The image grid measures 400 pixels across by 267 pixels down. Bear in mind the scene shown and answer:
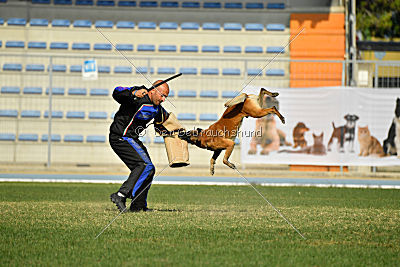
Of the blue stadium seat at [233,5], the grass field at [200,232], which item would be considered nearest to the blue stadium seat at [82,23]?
the blue stadium seat at [233,5]

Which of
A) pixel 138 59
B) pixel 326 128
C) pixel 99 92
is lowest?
pixel 326 128

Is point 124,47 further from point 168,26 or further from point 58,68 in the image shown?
point 58,68

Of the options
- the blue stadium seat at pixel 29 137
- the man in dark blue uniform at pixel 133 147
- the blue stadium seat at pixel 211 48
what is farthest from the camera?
the blue stadium seat at pixel 211 48

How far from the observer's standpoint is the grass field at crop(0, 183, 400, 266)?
A: 20.8ft

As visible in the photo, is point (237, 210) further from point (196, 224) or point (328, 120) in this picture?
point (328, 120)

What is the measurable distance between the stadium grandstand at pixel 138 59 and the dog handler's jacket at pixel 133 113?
9.53 metres

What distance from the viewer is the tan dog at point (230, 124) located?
8016mm

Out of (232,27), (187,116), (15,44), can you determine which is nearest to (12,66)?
(15,44)

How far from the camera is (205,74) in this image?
20.5m

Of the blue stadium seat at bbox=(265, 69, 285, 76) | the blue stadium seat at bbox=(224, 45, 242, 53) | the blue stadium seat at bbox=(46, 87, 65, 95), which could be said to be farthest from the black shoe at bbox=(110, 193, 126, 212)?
the blue stadium seat at bbox=(224, 45, 242, 53)

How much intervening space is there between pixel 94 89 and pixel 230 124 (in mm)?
14250

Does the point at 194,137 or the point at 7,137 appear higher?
the point at 194,137

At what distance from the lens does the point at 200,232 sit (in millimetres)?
7871

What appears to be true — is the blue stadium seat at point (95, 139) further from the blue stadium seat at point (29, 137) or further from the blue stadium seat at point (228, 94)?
the blue stadium seat at point (228, 94)
